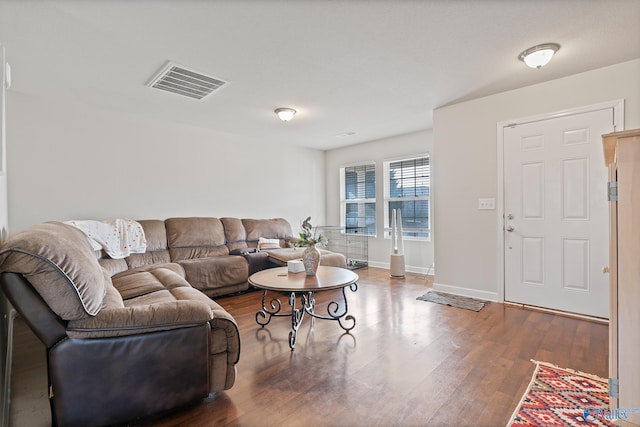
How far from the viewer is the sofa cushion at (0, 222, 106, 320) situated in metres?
1.19

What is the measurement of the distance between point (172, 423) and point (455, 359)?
1.80 metres

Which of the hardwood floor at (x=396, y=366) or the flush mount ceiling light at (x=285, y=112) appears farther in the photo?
the flush mount ceiling light at (x=285, y=112)

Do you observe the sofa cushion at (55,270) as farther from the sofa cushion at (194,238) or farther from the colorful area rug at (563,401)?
the sofa cushion at (194,238)

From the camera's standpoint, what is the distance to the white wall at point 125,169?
3.20m

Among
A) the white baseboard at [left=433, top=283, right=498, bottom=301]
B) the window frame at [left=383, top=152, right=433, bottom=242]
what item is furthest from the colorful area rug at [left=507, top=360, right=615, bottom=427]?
the window frame at [left=383, top=152, right=433, bottom=242]

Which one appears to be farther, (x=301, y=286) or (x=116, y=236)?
(x=116, y=236)

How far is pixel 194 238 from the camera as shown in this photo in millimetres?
4016

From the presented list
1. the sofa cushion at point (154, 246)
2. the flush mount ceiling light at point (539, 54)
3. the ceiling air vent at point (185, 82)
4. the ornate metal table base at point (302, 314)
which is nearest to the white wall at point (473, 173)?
the flush mount ceiling light at point (539, 54)

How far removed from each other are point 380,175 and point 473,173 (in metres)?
2.14

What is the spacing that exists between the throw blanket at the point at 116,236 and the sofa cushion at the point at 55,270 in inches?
81.0

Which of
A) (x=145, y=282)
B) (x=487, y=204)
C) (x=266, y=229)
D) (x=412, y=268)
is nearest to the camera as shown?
(x=145, y=282)

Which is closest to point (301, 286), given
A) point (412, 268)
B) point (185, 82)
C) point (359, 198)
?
point (185, 82)

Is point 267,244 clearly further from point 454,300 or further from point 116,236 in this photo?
point 454,300

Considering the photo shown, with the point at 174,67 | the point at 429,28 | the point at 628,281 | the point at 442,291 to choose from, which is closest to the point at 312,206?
the point at 442,291
